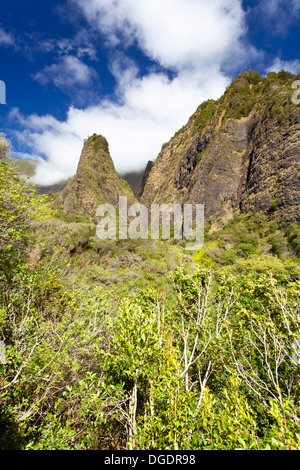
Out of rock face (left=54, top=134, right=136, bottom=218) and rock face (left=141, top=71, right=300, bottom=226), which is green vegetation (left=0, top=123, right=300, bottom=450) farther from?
rock face (left=54, top=134, right=136, bottom=218)

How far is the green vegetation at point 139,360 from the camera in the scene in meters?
4.48

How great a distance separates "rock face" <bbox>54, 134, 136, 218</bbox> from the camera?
309 feet

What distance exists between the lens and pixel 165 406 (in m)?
5.07

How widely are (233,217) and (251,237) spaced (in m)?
16.5

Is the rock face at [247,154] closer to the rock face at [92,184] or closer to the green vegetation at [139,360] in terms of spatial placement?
the rock face at [92,184]

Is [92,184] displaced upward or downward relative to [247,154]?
downward

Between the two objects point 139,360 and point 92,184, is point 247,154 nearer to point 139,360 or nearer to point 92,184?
point 92,184

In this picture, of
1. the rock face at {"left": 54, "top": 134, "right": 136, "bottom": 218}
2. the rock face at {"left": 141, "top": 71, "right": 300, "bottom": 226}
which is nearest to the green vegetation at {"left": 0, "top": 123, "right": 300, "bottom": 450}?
the rock face at {"left": 141, "top": 71, "right": 300, "bottom": 226}

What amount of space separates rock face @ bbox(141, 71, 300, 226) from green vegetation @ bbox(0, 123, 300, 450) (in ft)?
141

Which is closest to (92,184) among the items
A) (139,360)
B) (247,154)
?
(247,154)

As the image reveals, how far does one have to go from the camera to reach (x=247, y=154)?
220ft

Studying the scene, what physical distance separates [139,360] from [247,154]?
254 ft
